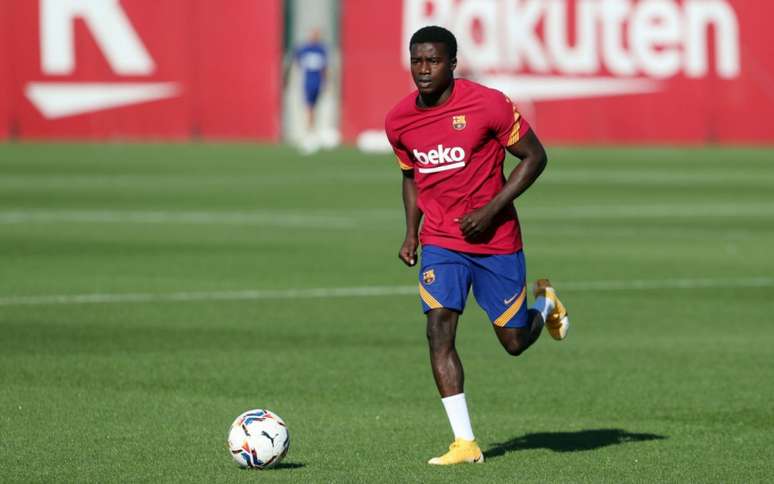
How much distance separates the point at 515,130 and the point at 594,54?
3442 cm

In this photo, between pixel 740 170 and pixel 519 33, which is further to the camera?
pixel 519 33

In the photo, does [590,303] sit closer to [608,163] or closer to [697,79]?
[608,163]

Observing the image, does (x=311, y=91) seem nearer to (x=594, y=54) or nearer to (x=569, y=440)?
(x=594, y=54)

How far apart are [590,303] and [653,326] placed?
1437mm

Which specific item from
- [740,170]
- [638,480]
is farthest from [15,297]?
[740,170]

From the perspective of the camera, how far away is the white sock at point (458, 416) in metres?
8.54

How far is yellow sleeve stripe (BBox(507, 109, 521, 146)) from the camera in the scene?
880 centimetres

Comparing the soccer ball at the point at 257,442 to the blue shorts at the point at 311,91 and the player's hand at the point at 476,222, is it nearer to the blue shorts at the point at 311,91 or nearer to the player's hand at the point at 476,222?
the player's hand at the point at 476,222

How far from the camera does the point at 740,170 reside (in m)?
34.7

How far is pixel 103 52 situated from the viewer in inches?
1617

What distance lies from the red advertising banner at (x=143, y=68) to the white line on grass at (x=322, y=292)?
26110 millimetres

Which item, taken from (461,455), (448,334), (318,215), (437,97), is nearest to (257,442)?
(461,455)

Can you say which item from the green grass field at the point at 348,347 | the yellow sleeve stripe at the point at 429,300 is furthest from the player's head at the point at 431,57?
the green grass field at the point at 348,347

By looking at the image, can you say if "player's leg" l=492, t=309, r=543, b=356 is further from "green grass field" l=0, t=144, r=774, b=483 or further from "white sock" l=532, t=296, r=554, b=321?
"green grass field" l=0, t=144, r=774, b=483
